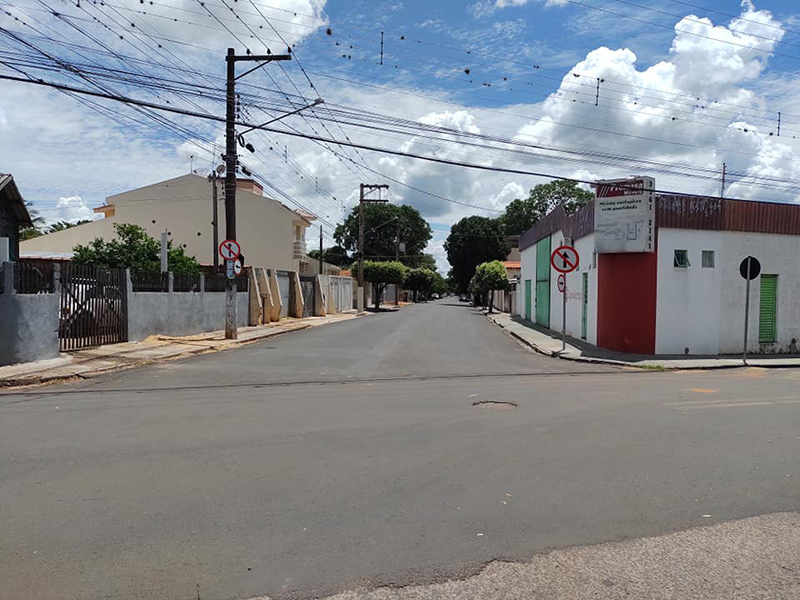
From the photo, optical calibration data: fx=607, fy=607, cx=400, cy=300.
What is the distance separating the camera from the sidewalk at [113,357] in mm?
11859

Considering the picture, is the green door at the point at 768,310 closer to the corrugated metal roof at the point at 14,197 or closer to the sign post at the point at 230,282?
the sign post at the point at 230,282

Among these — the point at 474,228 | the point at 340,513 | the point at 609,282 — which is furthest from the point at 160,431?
the point at 474,228

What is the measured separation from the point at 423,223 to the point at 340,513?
8834cm

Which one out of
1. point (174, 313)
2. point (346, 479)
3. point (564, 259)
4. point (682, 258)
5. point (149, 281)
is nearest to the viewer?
point (346, 479)

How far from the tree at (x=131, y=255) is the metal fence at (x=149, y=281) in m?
8.79

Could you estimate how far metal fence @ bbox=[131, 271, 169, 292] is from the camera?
711 inches

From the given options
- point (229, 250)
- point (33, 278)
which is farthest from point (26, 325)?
point (229, 250)

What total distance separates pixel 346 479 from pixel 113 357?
11382mm

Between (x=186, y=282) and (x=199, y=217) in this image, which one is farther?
(x=199, y=217)

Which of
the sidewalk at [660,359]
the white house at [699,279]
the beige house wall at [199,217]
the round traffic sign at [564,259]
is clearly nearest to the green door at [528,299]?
the sidewalk at [660,359]

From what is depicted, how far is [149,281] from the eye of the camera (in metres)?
18.8

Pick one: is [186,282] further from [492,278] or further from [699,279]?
[492,278]

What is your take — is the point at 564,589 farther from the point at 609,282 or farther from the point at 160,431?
the point at 609,282

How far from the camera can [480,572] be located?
3.80 metres
